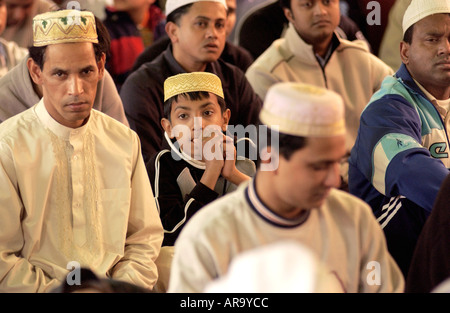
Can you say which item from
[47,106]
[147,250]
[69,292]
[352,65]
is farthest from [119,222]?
[352,65]

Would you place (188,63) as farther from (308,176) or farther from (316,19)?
(308,176)

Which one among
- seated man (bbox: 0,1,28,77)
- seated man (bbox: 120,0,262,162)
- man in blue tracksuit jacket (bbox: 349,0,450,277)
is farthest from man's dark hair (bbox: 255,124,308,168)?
seated man (bbox: 0,1,28,77)

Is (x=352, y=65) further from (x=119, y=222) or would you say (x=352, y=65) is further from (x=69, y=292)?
(x=69, y=292)

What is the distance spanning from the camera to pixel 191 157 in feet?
8.95

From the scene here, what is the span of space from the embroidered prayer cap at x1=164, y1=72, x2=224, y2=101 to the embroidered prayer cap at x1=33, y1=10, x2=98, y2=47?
351mm

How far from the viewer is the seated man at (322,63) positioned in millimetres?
3664

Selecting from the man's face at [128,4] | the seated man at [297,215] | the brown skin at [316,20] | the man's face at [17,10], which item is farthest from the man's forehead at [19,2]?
the seated man at [297,215]

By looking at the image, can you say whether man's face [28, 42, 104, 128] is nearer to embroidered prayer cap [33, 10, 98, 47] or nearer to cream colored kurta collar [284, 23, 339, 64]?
embroidered prayer cap [33, 10, 98, 47]

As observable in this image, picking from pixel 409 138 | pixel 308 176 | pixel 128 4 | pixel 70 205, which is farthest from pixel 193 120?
pixel 128 4

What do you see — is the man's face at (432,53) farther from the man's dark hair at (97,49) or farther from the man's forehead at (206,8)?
the man's dark hair at (97,49)

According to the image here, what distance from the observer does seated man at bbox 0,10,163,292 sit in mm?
2354

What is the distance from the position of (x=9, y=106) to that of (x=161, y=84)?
2.24 feet

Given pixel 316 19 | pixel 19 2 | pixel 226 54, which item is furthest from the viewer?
pixel 19 2

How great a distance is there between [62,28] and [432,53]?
Result: 1.26 meters
